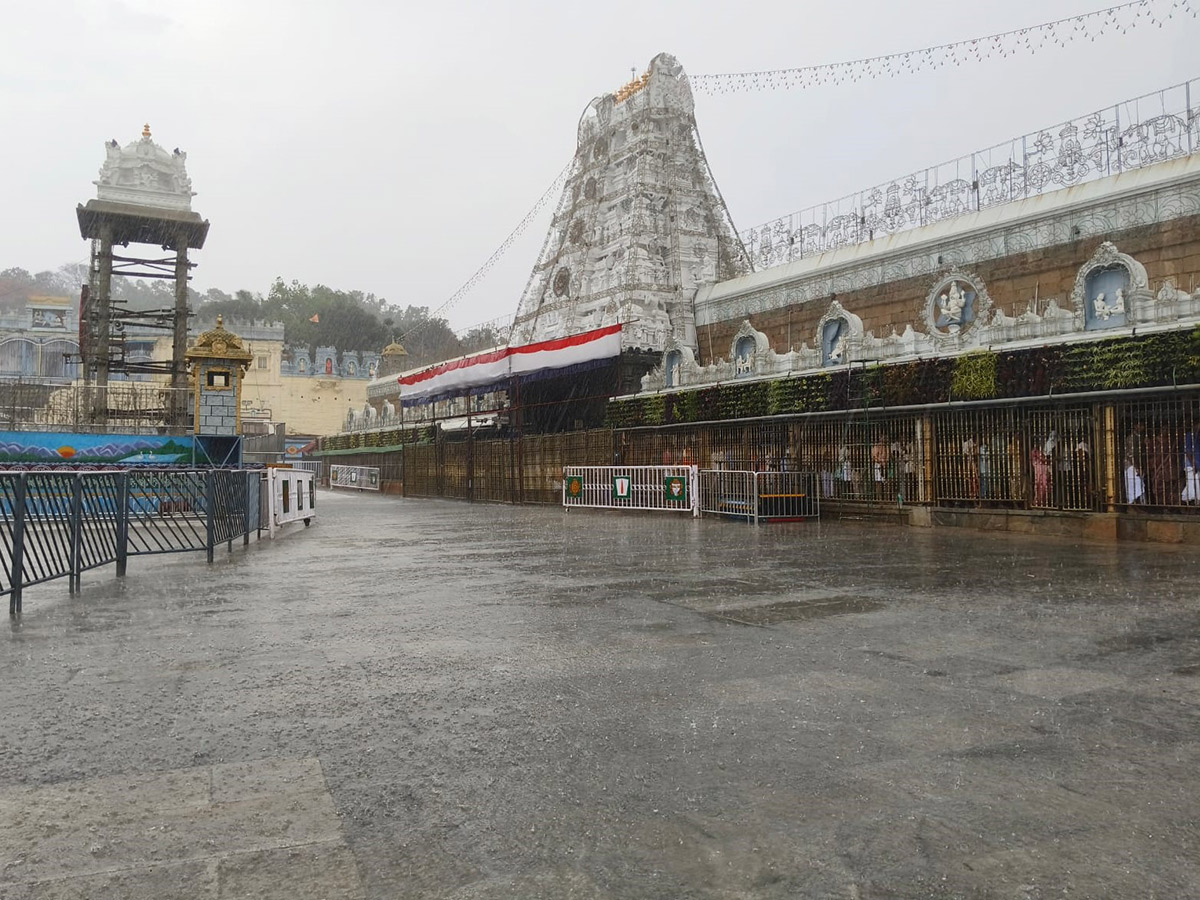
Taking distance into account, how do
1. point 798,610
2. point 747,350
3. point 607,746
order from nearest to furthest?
point 607,746, point 798,610, point 747,350

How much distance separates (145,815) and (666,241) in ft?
106

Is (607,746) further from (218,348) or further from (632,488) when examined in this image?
(218,348)

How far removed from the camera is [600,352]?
2555cm

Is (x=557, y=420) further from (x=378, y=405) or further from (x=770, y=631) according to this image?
(x=378, y=405)

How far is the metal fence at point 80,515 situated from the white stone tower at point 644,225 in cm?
2006

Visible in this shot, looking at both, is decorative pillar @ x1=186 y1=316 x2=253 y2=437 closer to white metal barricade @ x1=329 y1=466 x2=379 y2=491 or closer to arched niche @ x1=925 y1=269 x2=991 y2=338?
arched niche @ x1=925 y1=269 x2=991 y2=338

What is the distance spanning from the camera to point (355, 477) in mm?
47000

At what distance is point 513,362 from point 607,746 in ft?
85.2

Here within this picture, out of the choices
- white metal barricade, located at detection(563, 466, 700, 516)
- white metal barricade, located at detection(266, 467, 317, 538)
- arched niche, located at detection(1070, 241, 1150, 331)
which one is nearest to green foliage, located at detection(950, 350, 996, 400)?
arched niche, located at detection(1070, 241, 1150, 331)

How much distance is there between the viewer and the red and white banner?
83.9ft

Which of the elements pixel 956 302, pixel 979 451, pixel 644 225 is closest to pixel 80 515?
pixel 979 451

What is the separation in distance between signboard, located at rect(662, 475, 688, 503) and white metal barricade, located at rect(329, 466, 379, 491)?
1004 inches

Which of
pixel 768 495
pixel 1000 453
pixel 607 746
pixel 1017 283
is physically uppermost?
pixel 1017 283

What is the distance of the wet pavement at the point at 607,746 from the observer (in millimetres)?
2520
